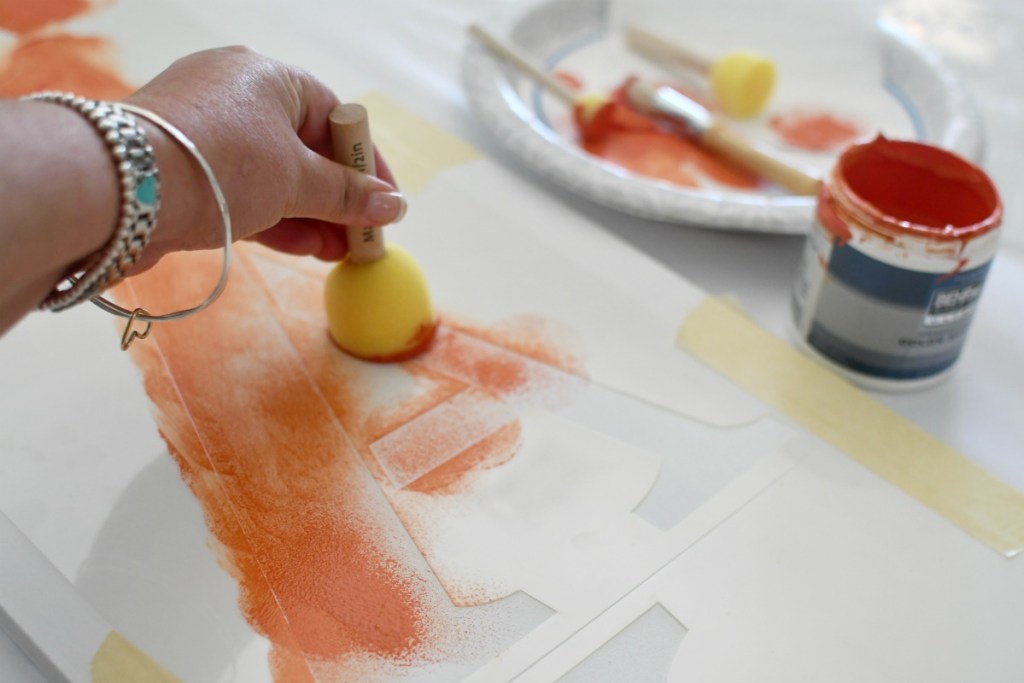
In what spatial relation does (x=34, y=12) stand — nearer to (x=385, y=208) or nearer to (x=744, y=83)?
(x=385, y=208)

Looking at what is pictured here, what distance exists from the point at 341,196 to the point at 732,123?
57 centimetres

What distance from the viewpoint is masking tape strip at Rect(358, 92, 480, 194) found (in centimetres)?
89

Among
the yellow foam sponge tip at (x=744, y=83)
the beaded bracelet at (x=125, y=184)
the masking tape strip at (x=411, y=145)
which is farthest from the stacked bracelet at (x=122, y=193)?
the yellow foam sponge tip at (x=744, y=83)

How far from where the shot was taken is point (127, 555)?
567 millimetres

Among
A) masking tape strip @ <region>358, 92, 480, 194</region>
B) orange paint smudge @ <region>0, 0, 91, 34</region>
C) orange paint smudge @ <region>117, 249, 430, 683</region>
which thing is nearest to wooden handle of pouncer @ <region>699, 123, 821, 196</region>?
masking tape strip @ <region>358, 92, 480, 194</region>

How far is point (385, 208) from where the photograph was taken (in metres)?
0.62

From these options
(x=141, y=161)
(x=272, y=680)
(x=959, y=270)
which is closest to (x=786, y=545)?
(x=959, y=270)

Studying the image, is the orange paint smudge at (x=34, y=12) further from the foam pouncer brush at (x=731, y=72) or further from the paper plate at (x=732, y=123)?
the foam pouncer brush at (x=731, y=72)

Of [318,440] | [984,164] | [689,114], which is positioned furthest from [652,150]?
[318,440]

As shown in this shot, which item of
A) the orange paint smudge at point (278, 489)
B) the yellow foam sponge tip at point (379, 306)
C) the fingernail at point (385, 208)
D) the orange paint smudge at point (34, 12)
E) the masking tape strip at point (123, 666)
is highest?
Answer: the fingernail at point (385, 208)

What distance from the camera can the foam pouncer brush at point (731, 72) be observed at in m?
0.99

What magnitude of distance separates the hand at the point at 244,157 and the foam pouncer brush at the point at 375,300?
7 centimetres

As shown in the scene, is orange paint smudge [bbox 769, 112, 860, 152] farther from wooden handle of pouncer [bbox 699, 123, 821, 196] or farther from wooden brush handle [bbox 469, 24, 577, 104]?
wooden brush handle [bbox 469, 24, 577, 104]

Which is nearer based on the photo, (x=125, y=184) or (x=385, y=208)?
(x=125, y=184)
